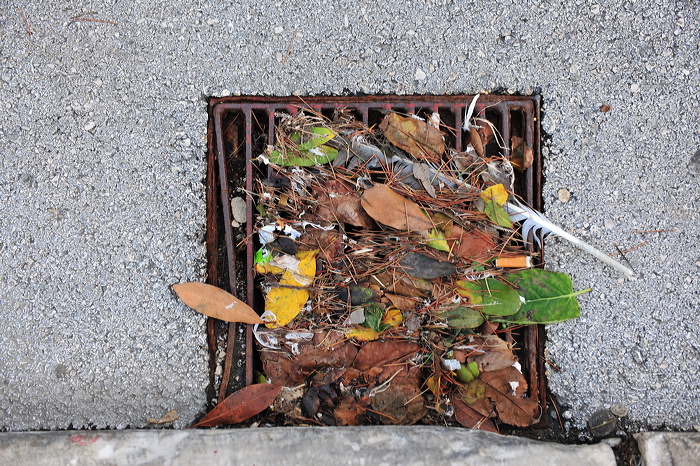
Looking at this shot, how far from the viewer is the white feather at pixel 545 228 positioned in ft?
5.42

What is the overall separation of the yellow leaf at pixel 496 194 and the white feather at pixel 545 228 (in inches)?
1.3

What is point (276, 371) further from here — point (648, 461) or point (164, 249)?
point (648, 461)

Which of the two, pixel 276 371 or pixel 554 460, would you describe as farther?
pixel 276 371

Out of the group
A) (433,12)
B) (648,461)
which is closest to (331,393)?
(648,461)

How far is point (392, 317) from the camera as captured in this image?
165 centimetres

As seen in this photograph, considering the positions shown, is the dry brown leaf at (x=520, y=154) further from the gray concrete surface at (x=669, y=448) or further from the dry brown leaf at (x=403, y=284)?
the gray concrete surface at (x=669, y=448)

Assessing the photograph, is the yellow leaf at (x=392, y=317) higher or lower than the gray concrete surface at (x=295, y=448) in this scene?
higher

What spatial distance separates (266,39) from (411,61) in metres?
0.57

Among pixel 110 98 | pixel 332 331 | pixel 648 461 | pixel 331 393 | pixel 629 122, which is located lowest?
pixel 648 461

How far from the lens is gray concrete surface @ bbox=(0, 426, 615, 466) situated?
1.41 metres

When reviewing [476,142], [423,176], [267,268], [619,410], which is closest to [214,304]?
[267,268]

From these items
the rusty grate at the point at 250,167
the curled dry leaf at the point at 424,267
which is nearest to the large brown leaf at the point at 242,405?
the rusty grate at the point at 250,167

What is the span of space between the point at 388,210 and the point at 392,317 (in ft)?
1.29

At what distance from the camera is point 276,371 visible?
1.68m
